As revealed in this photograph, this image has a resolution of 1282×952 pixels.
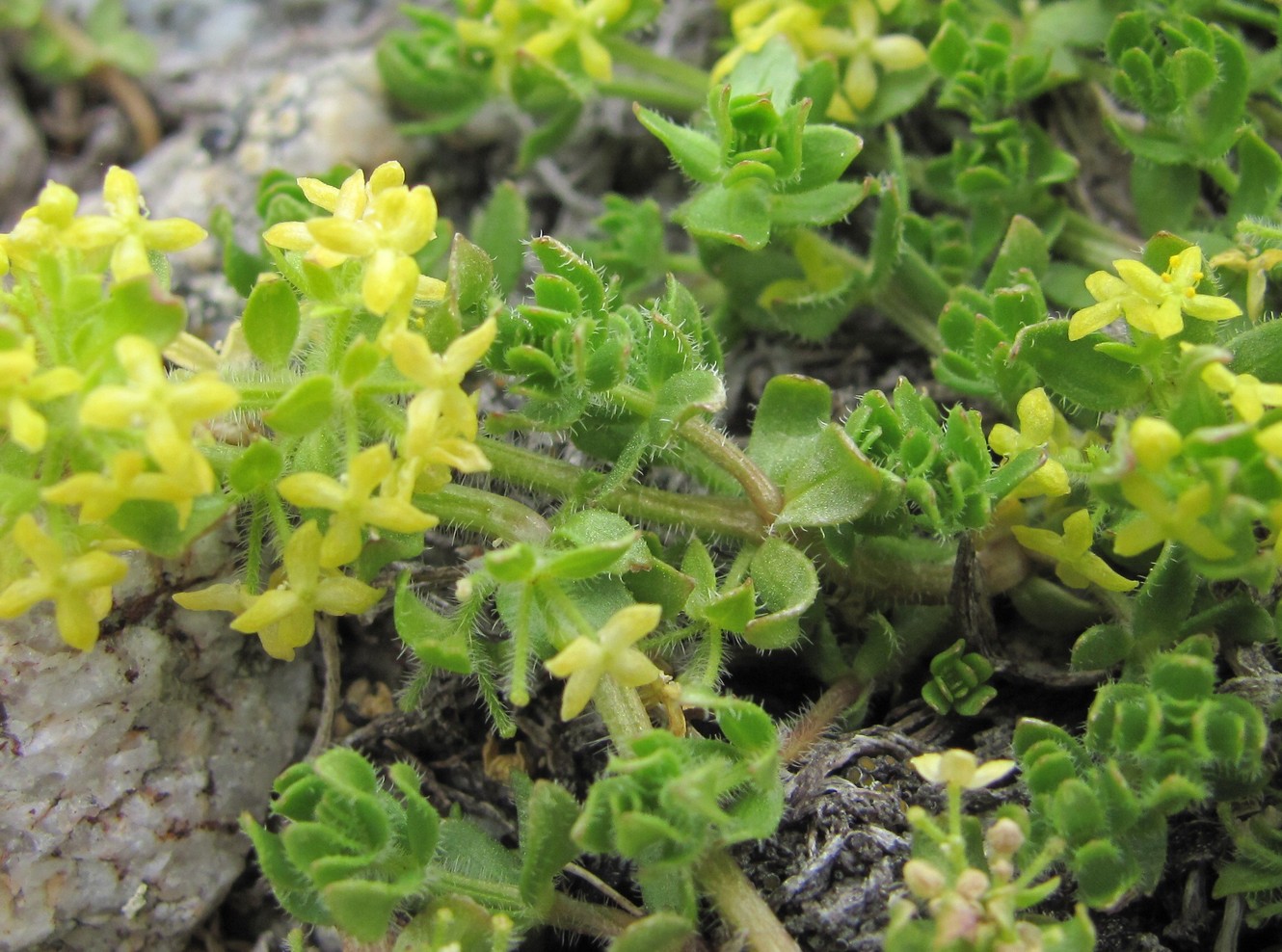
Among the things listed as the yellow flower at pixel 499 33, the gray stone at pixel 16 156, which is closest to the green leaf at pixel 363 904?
the yellow flower at pixel 499 33

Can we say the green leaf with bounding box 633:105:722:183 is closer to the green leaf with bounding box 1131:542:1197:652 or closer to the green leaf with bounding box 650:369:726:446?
the green leaf with bounding box 650:369:726:446

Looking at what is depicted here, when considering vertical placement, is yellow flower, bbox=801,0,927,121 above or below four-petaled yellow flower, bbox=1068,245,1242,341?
above

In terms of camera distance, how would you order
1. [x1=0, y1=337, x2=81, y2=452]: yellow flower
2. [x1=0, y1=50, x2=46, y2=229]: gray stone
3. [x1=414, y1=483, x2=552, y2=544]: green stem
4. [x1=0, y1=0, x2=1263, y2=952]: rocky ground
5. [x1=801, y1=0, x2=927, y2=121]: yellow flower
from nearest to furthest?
[x1=0, y1=337, x2=81, y2=452]: yellow flower → [x1=0, y1=0, x2=1263, y2=952]: rocky ground → [x1=414, y1=483, x2=552, y2=544]: green stem → [x1=801, y1=0, x2=927, y2=121]: yellow flower → [x1=0, y1=50, x2=46, y2=229]: gray stone

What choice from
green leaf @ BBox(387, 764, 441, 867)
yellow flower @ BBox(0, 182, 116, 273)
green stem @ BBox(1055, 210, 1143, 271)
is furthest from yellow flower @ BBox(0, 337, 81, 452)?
green stem @ BBox(1055, 210, 1143, 271)

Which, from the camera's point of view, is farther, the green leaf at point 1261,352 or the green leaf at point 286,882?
the green leaf at point 1261,352

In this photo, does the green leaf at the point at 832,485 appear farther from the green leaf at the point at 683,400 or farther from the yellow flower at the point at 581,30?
the yellow flower at the point at 581,30

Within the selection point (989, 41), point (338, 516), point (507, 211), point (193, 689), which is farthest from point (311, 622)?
point (989, 41)

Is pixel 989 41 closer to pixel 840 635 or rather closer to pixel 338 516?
pixel 840 635

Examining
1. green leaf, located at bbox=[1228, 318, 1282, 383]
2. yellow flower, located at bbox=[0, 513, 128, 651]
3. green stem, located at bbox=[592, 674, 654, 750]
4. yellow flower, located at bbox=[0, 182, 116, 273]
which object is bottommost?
green stem, located at bbox=[592, 674, 654, 750]
